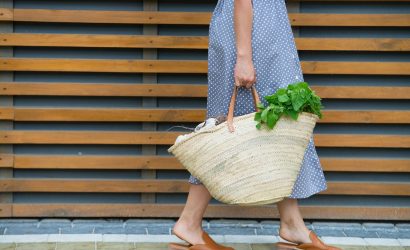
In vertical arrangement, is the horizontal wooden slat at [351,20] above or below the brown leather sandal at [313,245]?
above

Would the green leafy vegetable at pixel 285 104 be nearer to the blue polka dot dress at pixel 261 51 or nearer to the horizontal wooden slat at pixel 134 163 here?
the blue polka dot dress at pixel 261 51

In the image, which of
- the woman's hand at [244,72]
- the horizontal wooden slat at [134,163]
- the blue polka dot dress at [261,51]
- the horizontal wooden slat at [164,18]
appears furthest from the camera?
the horizontal wooden slat at [134,163]

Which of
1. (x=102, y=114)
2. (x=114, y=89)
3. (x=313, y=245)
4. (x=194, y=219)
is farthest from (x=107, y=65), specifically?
(x=313, y=245)

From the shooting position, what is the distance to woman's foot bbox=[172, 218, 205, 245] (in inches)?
207

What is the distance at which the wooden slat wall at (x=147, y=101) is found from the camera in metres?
5.90

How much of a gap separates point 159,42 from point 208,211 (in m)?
1.10

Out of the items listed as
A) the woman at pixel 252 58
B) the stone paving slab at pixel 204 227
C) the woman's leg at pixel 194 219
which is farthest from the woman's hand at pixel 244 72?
the stone paving slab at pixel 204 227

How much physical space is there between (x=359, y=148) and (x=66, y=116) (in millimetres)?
1833

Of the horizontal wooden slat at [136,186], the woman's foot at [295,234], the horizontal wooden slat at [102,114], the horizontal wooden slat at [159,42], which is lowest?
the woman's foot at [295,234]

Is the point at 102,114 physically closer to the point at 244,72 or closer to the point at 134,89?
the point at 134,89

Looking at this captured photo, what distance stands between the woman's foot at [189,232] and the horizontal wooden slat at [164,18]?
4.26 ft

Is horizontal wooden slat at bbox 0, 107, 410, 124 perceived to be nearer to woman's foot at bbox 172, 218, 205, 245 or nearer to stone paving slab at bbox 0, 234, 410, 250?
stone paving slab at bbox 0, 234, 410, 250

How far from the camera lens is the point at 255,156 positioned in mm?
4684

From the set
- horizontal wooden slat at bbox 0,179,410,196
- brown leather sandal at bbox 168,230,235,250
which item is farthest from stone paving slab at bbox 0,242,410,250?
horizontal wooden slat at bbox 0,179,410,196
